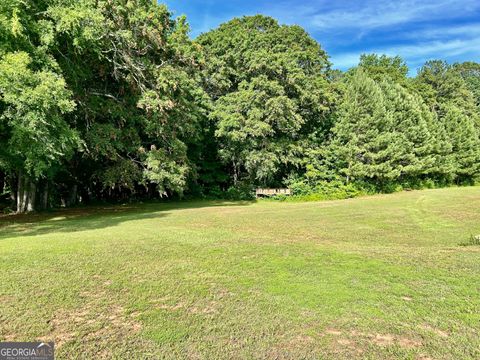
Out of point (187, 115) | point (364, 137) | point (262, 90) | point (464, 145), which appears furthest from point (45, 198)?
point (464, 145)

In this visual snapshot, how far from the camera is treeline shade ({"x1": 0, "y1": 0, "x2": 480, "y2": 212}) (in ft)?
40.7

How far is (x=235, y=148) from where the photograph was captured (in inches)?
1056

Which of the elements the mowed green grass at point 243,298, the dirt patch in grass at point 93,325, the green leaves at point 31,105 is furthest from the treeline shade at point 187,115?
the dirt patch in grass at point 93,325

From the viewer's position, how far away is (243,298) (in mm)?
4707

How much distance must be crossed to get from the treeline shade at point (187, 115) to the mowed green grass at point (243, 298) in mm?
5987

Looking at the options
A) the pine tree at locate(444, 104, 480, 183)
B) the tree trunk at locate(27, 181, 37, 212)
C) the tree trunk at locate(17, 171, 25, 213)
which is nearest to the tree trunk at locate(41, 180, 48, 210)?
the tree trunk at locate(27, 181, 37, 212)

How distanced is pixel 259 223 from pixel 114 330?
8.42 m

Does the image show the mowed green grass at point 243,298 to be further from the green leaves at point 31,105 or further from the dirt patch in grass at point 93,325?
the green leaves at point 31,105

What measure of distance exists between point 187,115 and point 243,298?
15.6 meters

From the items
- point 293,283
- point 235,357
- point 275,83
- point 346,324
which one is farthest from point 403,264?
point 275,83

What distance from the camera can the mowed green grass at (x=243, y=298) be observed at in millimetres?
3547

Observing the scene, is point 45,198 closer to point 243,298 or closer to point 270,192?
point 270,192

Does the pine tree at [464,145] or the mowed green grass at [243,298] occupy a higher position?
the pine tree at [464,145]

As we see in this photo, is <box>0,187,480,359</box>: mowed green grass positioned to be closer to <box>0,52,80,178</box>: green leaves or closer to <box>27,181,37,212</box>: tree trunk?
<box>0,52,80,178</box>: green leaves
